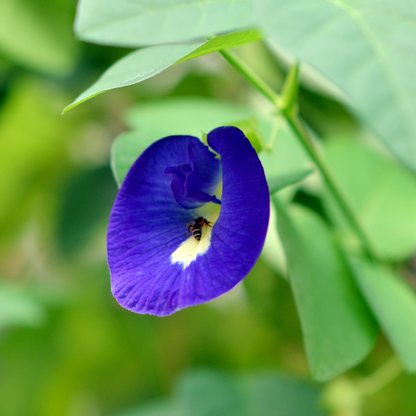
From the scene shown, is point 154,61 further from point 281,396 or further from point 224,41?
point 281,396

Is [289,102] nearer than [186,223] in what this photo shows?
No

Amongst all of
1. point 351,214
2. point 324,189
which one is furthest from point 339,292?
point 324,189

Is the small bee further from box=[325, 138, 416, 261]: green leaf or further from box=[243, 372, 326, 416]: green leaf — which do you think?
box=[243, 372, 326, 416]: green leaf

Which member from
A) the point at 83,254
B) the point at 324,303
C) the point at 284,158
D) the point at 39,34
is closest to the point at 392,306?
the point at 324,303

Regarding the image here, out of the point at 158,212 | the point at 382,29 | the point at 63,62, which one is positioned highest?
the point at 382,29

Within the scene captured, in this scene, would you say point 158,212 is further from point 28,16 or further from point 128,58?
point 28,16

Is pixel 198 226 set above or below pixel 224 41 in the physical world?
below

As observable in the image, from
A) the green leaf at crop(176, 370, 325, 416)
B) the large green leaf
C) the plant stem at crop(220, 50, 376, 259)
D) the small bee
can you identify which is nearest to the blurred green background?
the green leaf at crop(176, 370, 325, 416)
